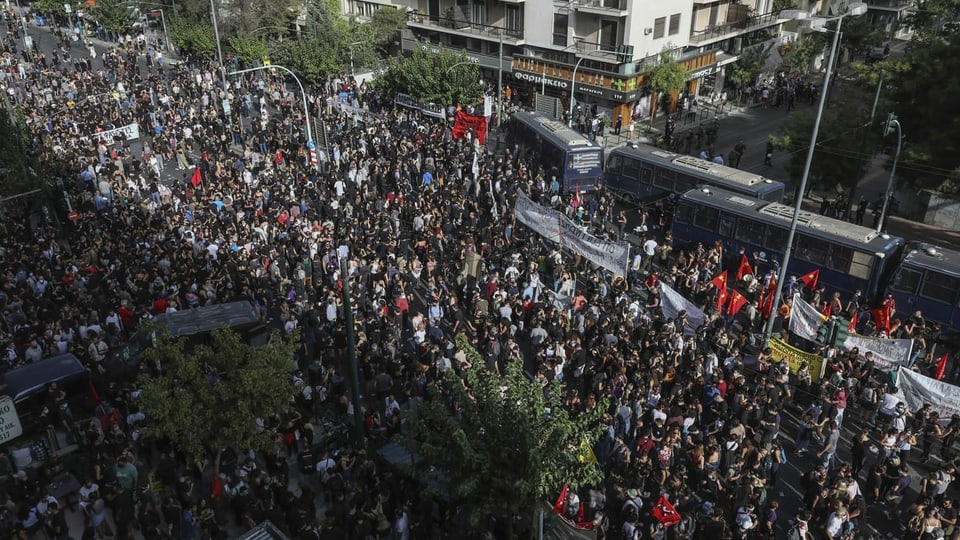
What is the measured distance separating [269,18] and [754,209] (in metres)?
41.8

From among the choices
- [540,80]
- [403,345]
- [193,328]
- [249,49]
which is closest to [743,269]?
[403,345]

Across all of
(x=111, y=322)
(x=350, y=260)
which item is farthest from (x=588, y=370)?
(x=111, y=322)

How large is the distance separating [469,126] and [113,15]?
144 feet

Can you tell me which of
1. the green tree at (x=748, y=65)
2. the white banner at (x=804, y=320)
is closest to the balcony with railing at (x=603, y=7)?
the green tree at (x=748, y=65)

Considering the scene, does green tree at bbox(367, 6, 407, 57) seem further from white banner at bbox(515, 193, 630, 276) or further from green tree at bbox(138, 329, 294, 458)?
green tree at bbox(138, 329, 294, 458)

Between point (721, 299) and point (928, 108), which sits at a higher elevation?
point (928, 108)

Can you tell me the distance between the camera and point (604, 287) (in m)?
19.9

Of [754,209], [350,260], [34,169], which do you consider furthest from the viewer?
[34,169]

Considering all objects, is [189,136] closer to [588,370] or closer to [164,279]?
[164,279]

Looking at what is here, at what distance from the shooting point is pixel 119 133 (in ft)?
118

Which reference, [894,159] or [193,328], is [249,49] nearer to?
[193,328]

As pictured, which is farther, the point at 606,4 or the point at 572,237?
the point at 606,4

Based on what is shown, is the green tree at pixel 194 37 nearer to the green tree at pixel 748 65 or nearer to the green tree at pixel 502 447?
the green tree at pixel 748 65

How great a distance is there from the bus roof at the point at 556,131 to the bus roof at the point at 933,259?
12.2 meters
